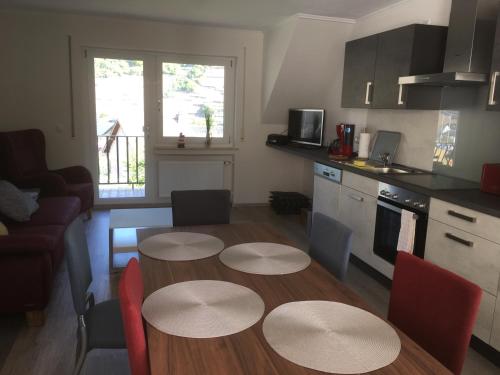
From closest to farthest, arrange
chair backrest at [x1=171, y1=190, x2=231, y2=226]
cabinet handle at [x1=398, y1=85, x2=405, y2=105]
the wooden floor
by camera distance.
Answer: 1. the wooden floor
2. chair backrest at [x1=171, y1=190, x2=231, y2=226]
3. cabinet handle at [x1=398, y1=85, x2=405, y2=105]

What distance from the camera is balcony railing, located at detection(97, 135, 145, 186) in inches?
227

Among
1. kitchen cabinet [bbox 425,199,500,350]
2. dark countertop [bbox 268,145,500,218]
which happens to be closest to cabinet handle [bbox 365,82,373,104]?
dark countertop [bbox 268,145,500,218]

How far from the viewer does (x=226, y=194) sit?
2.77m

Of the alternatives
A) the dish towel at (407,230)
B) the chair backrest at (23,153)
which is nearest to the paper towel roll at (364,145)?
the dish towel at (407,230)

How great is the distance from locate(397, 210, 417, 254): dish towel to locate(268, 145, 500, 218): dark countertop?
7.2 inches

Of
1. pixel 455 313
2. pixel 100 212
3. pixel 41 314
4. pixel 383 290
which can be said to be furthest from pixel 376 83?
pixel 100 212

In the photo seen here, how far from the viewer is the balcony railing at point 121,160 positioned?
18.9ft

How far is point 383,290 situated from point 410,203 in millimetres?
793

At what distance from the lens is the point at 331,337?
4.15 feet

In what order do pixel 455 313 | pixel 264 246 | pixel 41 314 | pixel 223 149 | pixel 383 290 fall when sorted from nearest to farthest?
pixel 455 313 < pixel 264 246 < pixel 41 314 < pixel 383 290 < pixel 223 149

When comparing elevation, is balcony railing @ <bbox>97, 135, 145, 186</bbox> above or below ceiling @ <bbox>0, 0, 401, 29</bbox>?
below

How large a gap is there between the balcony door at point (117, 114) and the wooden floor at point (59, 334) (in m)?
2.09

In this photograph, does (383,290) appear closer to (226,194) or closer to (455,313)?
(226,194)

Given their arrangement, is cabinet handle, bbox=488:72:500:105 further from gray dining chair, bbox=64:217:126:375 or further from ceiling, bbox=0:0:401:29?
gray dining chair, bbox=64:217:126:375
